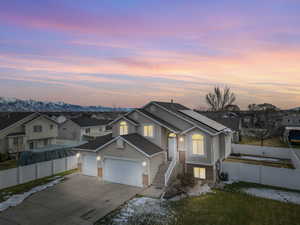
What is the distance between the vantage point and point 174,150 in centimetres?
1698

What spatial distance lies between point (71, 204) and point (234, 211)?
9711 millimetres

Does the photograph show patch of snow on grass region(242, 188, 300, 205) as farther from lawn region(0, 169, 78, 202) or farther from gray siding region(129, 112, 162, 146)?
lawn region(0, 169, 78, 202)

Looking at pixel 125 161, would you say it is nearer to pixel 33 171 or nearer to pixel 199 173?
pixel 199 173

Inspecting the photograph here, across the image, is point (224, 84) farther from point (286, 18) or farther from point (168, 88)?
point (286, 18)

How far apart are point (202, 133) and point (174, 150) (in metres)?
3.00

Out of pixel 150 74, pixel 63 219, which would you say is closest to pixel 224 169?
pixel 63 219

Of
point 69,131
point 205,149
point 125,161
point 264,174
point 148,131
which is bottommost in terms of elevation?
point 264,174

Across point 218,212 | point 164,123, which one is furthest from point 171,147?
point 218,212

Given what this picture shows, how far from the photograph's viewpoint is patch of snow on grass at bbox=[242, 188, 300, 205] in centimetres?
1232

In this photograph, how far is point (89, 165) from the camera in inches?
682

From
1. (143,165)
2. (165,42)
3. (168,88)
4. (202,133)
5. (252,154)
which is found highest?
(165,42)

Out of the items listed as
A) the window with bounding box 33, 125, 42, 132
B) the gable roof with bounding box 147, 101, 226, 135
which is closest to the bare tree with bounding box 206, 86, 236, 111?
the gable roof with bounding box 147, 101, 226, 135

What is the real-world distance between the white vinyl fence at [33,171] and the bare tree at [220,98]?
57.3 m

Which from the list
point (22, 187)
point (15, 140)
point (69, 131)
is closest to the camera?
point (22, 187)
